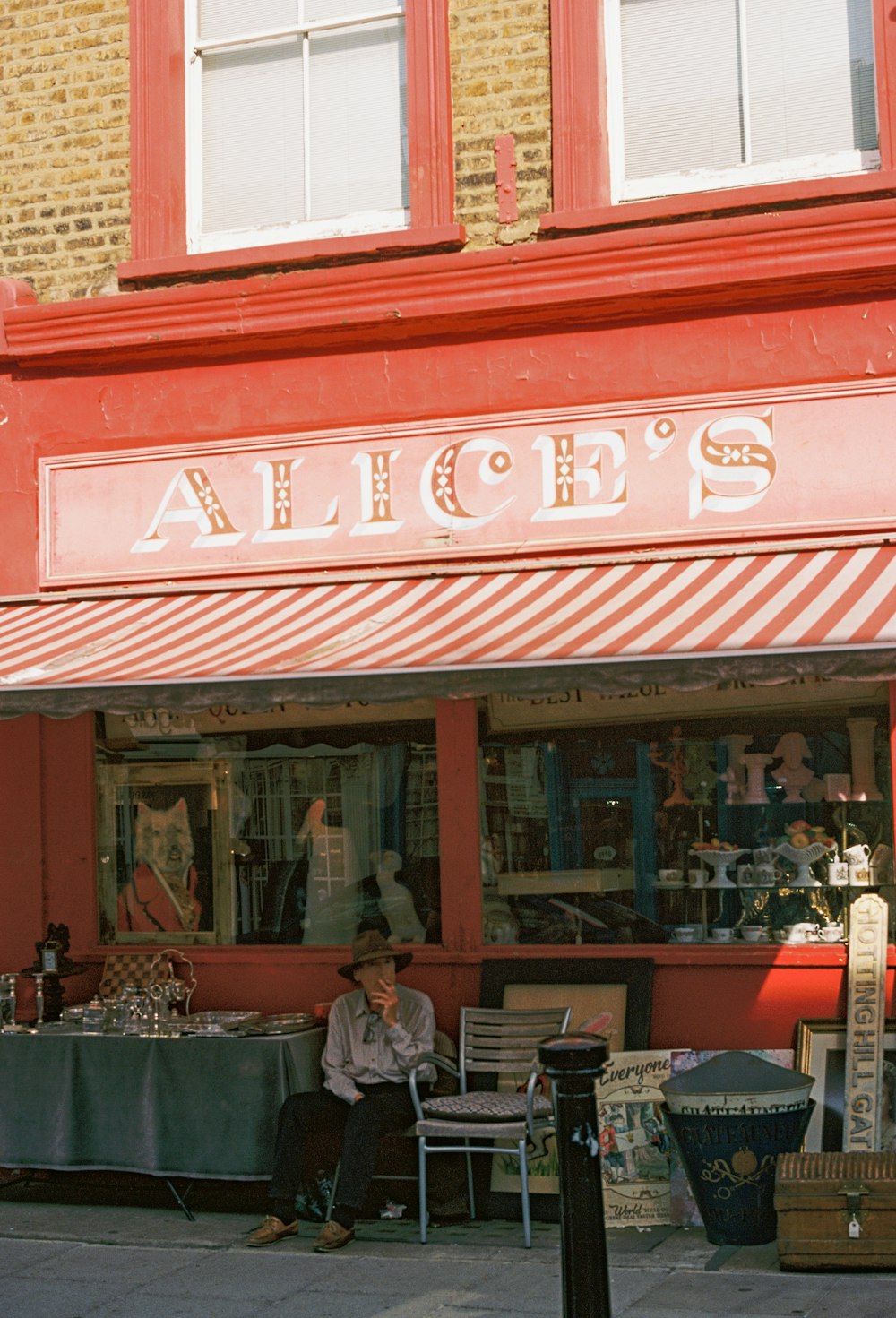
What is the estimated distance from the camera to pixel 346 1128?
7.20 meters

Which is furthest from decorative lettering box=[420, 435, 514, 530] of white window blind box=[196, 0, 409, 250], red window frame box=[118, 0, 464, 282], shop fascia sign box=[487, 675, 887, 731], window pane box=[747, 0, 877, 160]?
window pane box=[747, 0, 877, 160]

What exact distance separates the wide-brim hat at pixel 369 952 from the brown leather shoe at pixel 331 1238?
45.9 inches

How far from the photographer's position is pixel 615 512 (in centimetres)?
782

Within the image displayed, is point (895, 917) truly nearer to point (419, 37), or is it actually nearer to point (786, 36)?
point (786, 36)

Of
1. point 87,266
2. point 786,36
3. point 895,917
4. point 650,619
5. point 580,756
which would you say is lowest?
point 895,917

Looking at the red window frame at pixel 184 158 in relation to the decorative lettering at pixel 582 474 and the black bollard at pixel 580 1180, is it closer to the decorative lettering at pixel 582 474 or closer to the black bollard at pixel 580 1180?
the decorative lettering at pixel 582 474

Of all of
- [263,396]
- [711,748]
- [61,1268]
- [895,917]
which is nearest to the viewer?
[61,1268]

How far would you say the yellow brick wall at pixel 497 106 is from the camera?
8.27m

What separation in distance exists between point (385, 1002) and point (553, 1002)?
790mm

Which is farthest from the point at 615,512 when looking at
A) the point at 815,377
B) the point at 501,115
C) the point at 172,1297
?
the point at 172,1297

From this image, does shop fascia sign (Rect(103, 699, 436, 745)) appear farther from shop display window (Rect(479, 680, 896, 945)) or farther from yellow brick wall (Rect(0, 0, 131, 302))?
yellow brick wall (Rect(0, 0, 131, 302))

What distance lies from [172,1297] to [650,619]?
10.7 ft

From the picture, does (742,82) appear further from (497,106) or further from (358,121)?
(358,121)

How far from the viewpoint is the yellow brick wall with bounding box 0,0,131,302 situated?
8969 millimetres
